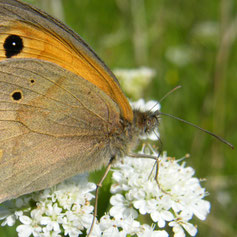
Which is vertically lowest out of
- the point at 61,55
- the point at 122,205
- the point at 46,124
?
the point at 122,205

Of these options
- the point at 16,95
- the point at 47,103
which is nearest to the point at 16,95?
the point at 16,95

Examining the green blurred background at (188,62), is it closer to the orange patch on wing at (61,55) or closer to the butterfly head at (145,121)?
the butterfly head at (145,121)

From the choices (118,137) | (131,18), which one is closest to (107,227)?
(118,137)

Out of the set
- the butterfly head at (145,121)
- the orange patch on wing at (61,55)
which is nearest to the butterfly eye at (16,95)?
the orange patch on wing at (61,55)

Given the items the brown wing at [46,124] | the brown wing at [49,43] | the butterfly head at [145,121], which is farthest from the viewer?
the butterfly head at [145,121]

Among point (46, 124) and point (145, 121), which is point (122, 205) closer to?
point (145, 121)

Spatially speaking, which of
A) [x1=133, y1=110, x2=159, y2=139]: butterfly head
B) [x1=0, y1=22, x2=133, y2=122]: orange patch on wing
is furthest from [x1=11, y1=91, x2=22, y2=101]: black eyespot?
[x1=133, y1=110, x2=159, y2=139]: butterfly head

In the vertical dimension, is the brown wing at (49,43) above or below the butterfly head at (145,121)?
above
